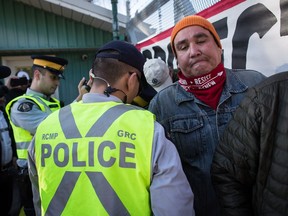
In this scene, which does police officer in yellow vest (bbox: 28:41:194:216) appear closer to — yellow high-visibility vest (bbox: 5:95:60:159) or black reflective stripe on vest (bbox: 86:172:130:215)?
black reflective stripe on vest (bbox: 86:172:130:215)

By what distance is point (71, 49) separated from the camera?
5.62 meters

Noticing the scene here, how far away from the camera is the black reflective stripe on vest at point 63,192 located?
1.08 m

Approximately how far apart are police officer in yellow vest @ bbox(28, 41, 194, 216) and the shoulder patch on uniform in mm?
1491

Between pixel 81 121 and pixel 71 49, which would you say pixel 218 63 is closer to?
pixel 81 121

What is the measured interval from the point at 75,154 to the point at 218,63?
91 cm

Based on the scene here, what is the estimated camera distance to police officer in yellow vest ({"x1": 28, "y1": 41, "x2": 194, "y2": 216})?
3.43 feet

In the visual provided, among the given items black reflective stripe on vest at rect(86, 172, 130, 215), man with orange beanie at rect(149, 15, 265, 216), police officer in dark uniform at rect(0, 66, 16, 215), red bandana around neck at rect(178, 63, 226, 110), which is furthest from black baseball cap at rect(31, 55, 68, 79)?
black reflective stripe on vest at rect(86, 172, 130, 215)

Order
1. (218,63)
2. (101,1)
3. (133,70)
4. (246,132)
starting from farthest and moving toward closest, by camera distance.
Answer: (101,1) → (218,63) → (133,70) → (246,132)

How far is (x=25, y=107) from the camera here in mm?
2553

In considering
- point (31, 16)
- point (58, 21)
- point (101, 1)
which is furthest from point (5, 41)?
point (101, 1)

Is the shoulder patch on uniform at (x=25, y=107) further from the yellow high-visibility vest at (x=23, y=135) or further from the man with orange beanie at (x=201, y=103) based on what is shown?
the man with orange beanie at (x=201, y=103)

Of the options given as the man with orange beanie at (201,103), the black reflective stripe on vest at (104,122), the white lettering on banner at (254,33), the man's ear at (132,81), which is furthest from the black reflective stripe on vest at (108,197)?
the white lettering on banner at (254,33)

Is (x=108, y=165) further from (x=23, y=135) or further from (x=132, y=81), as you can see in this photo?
(x=23, y=135)

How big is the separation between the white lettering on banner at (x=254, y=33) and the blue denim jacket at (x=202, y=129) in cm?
15
